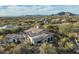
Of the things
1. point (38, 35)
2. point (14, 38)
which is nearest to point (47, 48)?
point (38, 35)

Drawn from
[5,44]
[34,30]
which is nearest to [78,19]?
[34,30]

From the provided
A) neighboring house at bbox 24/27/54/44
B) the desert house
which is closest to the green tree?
neighboring house at bbox 24/27/54/44

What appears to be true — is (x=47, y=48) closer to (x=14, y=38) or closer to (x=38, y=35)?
(x=38, y=35)

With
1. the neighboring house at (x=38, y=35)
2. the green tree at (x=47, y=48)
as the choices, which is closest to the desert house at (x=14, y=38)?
the neighboring house at (x=38, y=35)

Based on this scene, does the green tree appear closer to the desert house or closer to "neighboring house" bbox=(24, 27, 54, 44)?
"neighboring house" bbox=(24, 27, 54, 44)

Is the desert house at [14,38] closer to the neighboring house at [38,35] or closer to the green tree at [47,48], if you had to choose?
the neighboring house at [38,35]
